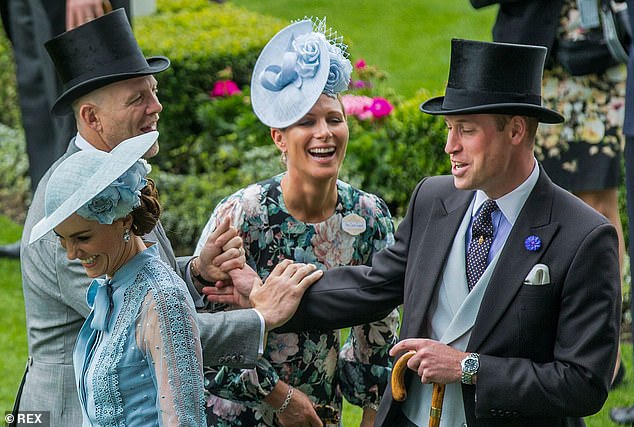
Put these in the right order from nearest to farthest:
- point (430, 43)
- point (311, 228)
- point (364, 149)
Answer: point (311, 228) < point (364, 149) < point (430, 43)

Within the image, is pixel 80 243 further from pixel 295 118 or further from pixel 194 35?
pixel 194 35

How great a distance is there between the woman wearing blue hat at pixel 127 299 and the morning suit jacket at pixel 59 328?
17.4 inches

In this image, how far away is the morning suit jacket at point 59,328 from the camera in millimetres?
3697

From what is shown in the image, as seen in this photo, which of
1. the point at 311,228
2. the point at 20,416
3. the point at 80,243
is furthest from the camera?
the point at 311,228

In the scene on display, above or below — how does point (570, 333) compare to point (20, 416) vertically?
above

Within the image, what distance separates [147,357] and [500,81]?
1.29 metres

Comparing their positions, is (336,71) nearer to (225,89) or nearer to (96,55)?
(96,55)

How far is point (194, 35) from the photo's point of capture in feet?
32.3

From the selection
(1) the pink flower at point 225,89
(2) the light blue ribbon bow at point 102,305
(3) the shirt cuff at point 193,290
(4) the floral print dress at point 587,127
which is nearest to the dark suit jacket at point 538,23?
(4) the floral print dress at point 587,127

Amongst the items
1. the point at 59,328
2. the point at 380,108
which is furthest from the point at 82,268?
the point at 380,108

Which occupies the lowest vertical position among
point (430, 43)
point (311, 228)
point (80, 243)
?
point (430, 43)

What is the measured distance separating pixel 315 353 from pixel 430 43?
31.4 feet

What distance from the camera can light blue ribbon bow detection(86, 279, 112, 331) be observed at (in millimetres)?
3283

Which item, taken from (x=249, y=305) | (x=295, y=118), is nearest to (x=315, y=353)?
(x=249, y=305)
